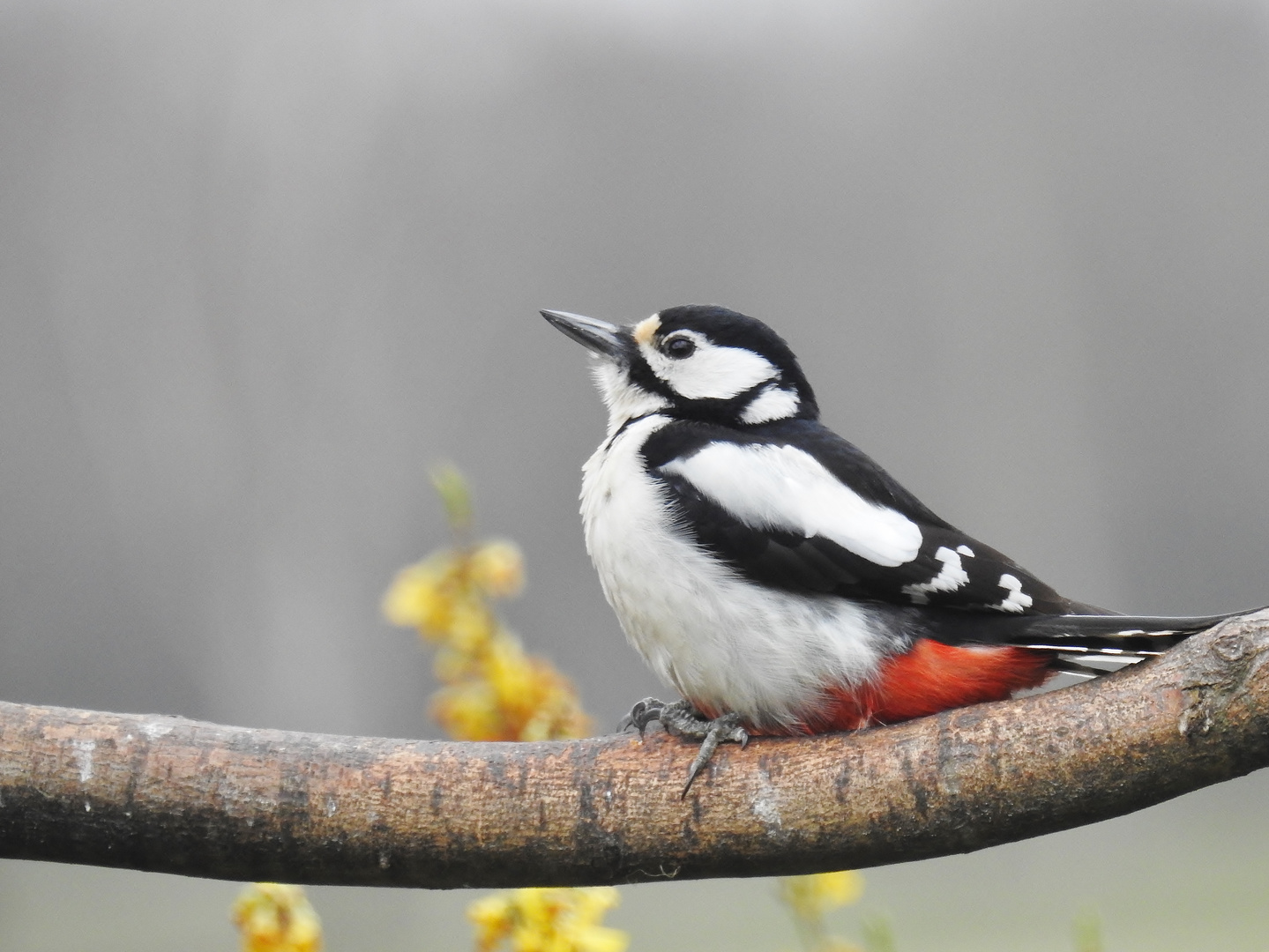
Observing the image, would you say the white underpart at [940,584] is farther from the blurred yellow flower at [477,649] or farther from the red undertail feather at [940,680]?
the blurred yellow flower at [477,649]

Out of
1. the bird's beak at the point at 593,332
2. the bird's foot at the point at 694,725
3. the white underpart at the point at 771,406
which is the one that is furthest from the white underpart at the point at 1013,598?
the bird's beak at the point at 593,332

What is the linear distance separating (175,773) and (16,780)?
147mm

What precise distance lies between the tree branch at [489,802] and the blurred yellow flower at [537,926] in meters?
0.12

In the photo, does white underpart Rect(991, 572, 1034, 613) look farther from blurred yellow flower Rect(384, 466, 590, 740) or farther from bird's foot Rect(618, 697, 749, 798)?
blurred yellow flower Rect(384, 466, 590, 740)

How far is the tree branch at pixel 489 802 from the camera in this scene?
111 cm

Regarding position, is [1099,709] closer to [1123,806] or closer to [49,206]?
[1123,806]

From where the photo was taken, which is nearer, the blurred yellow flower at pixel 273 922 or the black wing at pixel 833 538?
the blurred yellow flower at pixel 273 922

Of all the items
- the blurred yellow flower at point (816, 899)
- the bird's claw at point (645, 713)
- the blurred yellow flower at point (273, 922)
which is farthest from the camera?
the bird's claw at point (645, 713)

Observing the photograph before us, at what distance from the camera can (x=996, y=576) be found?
124 cm

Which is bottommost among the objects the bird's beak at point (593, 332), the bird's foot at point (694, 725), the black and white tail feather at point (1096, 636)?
the bird's foot at point (694, 725)

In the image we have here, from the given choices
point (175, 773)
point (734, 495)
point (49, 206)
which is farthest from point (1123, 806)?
point (49, 206)

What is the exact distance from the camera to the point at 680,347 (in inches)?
63.4

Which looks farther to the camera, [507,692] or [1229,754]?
[507,692]

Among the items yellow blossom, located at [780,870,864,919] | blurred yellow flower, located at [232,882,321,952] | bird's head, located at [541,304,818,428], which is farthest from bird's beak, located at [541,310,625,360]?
blurred yellow flower, located at [232,882,321,952]
